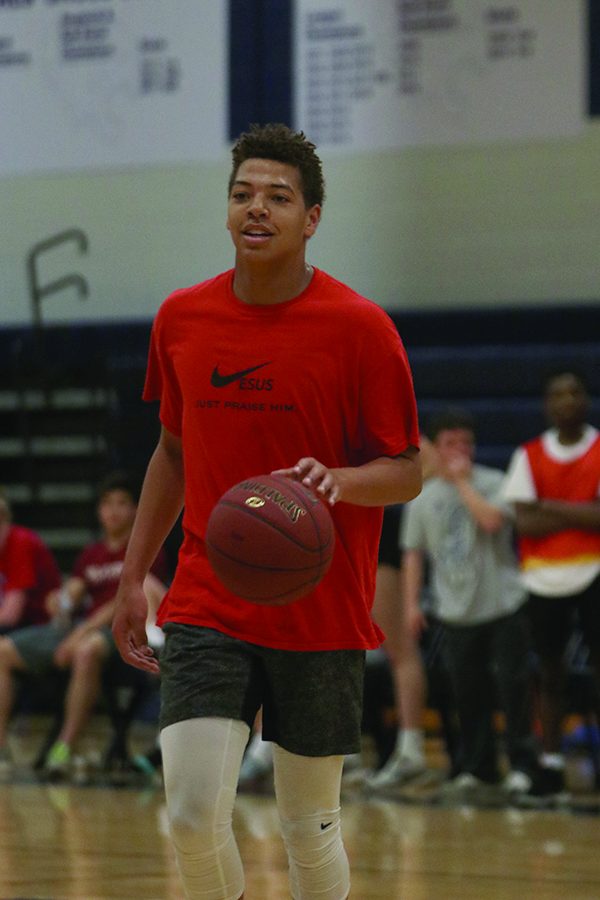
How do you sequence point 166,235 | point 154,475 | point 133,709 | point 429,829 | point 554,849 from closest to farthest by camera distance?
point 154,475 < point 554,849 < point 429,829 < point 133,709 < point 166,235

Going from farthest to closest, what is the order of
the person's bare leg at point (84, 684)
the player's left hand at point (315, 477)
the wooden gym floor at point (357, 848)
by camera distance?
1. the person's bare leg at point (84, 684)
2. the wooden gym floor at point (357, 848)
3. the player's left hand at point (315, 477)

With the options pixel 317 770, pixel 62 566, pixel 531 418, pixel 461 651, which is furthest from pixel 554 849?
pixel 62 566

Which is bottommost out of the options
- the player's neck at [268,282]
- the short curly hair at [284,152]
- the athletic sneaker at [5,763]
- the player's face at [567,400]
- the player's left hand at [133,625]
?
the athletic sneaker at [5,763]

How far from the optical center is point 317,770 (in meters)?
3.05

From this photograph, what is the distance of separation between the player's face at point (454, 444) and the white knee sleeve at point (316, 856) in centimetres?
396

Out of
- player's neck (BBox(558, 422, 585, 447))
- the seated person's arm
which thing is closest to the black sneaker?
player's neck (BBox(558, 422, 585, 447))

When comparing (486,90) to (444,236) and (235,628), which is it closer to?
(444,236)

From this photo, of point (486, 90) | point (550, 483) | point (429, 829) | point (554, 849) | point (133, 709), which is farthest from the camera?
point (486, 90)

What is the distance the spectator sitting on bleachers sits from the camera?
26.4ft

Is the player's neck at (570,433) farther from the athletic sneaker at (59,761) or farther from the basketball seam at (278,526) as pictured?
the basketball seam at (278,526)

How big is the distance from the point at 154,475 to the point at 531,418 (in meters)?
6.39

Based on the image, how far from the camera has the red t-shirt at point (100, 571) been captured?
7688 mm

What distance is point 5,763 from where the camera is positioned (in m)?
7.66

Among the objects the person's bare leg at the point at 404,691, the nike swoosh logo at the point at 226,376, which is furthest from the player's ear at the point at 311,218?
the person's bare leg at the point at 404,691
